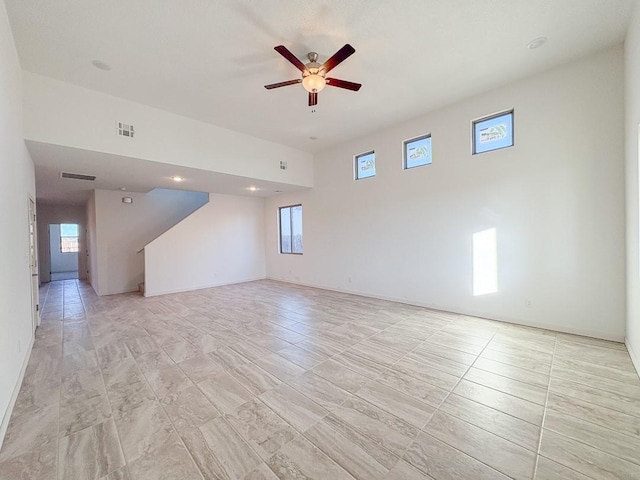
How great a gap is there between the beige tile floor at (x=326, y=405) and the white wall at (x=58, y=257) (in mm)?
11153

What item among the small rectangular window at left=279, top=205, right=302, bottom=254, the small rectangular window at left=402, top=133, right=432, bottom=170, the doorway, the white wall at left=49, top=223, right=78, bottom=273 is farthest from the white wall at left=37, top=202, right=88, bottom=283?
the small rectangular window at left=402, top=133, right=432, bottom=170

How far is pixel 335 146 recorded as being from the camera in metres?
6.36

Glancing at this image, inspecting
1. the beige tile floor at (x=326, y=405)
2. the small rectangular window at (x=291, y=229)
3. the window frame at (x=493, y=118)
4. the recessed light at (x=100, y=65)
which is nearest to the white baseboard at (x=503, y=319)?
the beige tile floor at (x=326, y=405)

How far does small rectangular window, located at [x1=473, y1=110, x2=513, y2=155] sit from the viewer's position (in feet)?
13.0

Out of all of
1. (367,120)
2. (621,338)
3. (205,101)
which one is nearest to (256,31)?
(205,101)

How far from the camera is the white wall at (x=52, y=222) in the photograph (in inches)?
358

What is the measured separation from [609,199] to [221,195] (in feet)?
26.1

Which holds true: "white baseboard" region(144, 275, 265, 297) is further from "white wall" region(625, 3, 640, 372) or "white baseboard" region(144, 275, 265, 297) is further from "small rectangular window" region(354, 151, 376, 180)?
"white wall" region(625, 3, 640, 372)

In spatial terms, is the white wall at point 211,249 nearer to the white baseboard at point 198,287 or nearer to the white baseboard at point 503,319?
the white baseboard at point 198,287

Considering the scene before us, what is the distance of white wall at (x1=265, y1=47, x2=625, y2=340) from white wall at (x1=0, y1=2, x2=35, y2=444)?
5.18 m

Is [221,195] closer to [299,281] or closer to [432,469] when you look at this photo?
[299,281]

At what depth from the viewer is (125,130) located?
3.94 meters

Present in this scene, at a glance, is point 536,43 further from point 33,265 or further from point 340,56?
point 33,265

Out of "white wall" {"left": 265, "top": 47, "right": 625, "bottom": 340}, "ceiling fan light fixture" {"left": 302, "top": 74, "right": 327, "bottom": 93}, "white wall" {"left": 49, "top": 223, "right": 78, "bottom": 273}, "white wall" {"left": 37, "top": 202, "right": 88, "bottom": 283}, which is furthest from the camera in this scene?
"white wall" {"left": 49, "top": 223, "right": 78, "bottom": 273}
